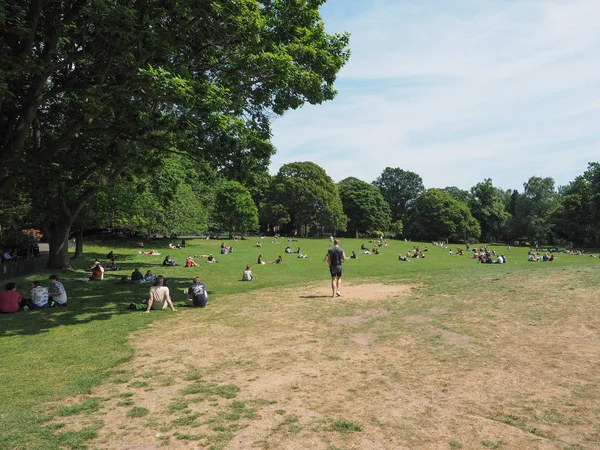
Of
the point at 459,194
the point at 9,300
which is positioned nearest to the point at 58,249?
the point at 9,300

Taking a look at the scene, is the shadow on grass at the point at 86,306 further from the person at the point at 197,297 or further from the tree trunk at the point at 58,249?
the tree trunk at the point at 58,249

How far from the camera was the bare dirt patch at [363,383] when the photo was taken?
5344mm

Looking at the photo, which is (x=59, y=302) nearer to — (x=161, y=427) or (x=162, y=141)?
(x=162, y=141)

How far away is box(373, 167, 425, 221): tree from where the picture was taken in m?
121

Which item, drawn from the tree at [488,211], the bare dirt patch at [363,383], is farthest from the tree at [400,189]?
the bare dirt patch at [363,383]

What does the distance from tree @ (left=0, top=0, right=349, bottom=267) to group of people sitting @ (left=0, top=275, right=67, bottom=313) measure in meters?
3.61

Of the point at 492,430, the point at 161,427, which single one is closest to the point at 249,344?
the point at 161,427

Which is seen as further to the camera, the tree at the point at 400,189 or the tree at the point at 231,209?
the tree at the point at 400,189

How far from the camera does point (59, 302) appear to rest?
14367mm

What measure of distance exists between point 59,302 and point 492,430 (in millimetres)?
14036

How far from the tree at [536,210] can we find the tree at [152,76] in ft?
277

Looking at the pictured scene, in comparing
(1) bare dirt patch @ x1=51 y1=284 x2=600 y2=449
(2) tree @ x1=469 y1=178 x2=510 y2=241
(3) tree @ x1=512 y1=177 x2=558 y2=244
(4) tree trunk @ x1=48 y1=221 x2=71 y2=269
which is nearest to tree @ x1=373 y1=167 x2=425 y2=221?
(2) tree @ x1=469 y1=178 x2=510 y2=241

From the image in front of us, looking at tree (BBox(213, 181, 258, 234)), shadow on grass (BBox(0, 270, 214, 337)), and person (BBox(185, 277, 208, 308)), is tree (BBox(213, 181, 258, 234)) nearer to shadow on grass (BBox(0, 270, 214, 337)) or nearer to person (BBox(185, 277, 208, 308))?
shadow on grass (BBox(0, 270, 214, 337))

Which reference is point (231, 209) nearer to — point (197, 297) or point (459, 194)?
point (197, 297)
